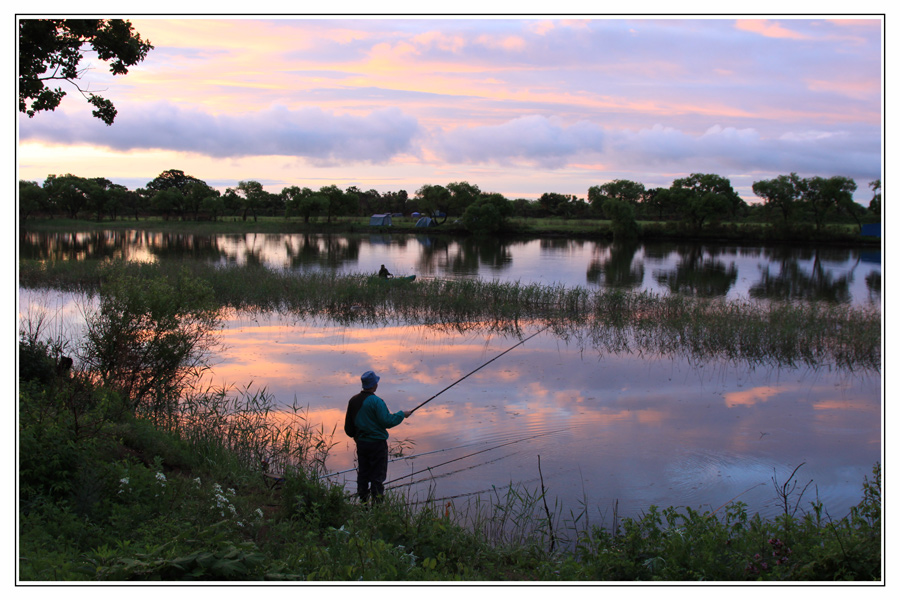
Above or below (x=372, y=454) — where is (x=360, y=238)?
above

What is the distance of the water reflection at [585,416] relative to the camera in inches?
317

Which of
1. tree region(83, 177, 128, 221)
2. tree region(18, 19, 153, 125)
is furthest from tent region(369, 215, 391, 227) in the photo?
tree region(18, 19, 153, 125)

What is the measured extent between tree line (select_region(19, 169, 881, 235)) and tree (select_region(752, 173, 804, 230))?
4.2 inches

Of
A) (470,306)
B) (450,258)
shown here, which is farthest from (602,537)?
(450,258)

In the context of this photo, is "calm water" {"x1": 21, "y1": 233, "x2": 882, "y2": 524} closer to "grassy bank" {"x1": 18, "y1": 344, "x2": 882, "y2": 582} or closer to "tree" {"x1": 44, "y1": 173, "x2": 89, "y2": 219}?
"grassy bank" {"x1": 18, "y1": 344, "x2": 882, "y2": 582}

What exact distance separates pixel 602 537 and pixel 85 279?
2386cm

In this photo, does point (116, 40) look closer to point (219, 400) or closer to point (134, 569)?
point (219, 400)

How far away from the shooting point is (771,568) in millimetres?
4727

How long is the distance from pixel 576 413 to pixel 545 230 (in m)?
70.5

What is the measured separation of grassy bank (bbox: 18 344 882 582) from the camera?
4160 mm

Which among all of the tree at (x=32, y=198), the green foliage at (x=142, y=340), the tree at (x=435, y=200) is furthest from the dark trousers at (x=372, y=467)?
the tree at (x=435, y=200)

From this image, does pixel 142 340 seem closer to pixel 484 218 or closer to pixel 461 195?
pixel 484 218

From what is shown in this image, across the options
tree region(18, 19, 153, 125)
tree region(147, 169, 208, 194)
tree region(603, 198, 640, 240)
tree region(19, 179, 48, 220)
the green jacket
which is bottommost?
the green jacket

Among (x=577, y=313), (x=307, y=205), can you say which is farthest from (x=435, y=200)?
(x=577, y=313)
